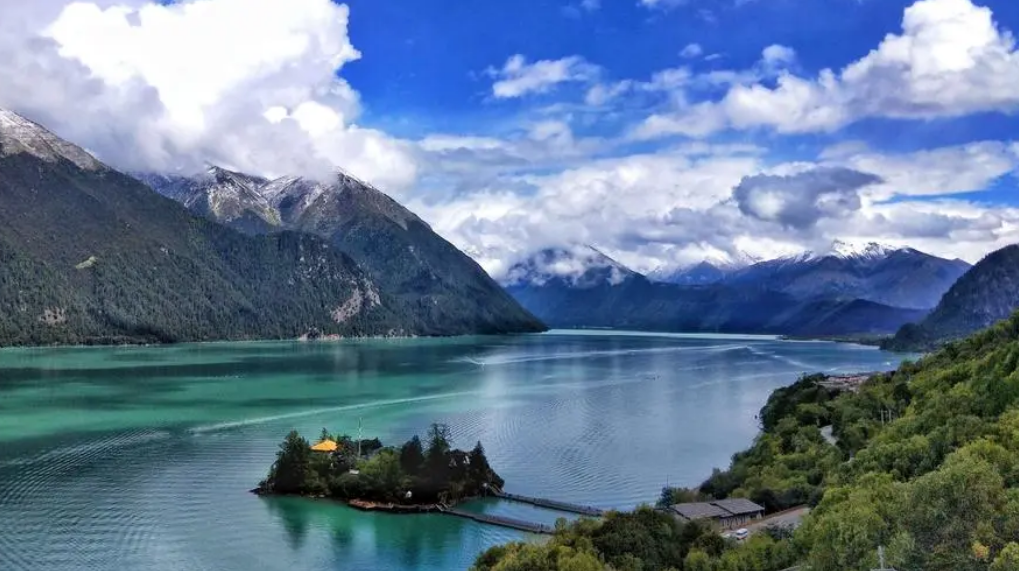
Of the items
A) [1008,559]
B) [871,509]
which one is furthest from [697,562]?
[1008,559]

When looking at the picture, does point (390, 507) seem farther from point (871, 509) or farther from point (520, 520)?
point (871, 509)

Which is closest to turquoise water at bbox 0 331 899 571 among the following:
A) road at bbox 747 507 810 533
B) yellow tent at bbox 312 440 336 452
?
yellow tent at bbox 312 440 336 452

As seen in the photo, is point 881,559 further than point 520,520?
No

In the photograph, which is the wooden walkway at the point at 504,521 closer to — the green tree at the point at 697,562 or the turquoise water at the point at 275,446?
the turquoise water at the point at 275,446

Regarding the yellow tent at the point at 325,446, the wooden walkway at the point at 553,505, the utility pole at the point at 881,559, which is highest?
the utility pole at the point at 881,559

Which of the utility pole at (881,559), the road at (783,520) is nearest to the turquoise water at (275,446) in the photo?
the road at (783,520)

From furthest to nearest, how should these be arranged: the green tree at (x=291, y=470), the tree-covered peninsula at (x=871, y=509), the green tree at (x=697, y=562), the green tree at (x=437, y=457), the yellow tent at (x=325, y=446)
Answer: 1. the yellow tent at (x=325, y=446)
2. the green tree at (x=437, y=457)
3. the green tree at (x=291, y=470)
4. the green tree at (x=697, y=562)
5. the tree-covered peninsula at (x=871, y=509)
